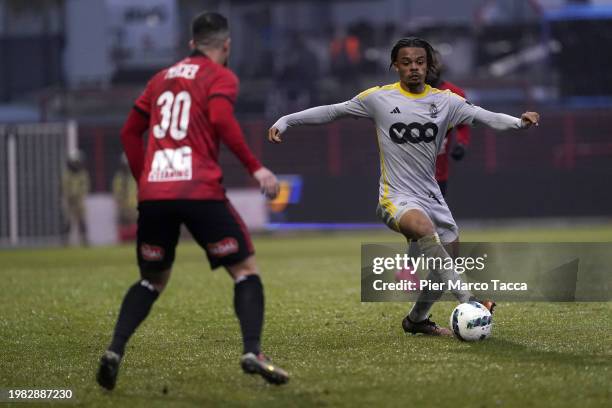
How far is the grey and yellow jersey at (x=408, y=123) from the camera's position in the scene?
839 cm

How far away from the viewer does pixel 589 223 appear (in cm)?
3012

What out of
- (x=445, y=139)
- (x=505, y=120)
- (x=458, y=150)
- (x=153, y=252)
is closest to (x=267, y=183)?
(x=153, y=252)

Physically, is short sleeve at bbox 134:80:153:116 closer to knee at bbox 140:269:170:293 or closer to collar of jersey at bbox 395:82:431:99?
knee at bbox 140:269:170:293

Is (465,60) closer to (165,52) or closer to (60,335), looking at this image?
(165,52)

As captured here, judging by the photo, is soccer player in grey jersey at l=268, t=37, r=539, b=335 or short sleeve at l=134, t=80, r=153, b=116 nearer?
short sleeve at l=134, t=80, r=153, b=116

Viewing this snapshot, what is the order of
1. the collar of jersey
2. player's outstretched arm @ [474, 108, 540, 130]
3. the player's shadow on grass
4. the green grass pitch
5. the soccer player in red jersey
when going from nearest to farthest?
1. the green grass pitch
2. the soccer player in red jersey
3. the player's shadow on grass
4. player's outstretched arm @ [474, 108, 540, 130]
5. the collar of jersey

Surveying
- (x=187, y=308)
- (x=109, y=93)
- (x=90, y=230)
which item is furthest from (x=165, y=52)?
(x=187, y=308)

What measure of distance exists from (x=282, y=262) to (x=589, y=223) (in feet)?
46.0

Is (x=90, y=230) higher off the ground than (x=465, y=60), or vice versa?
(x=465, y=60)

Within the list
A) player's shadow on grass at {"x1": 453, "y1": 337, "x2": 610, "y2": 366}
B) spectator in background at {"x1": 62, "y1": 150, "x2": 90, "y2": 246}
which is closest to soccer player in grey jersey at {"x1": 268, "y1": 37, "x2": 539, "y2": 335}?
player's shadow on grass at {"x1": 453, "y1": 337, "x2": 610, "y2": 366}

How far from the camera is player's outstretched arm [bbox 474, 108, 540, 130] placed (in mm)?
7746

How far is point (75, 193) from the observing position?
28703 mm
